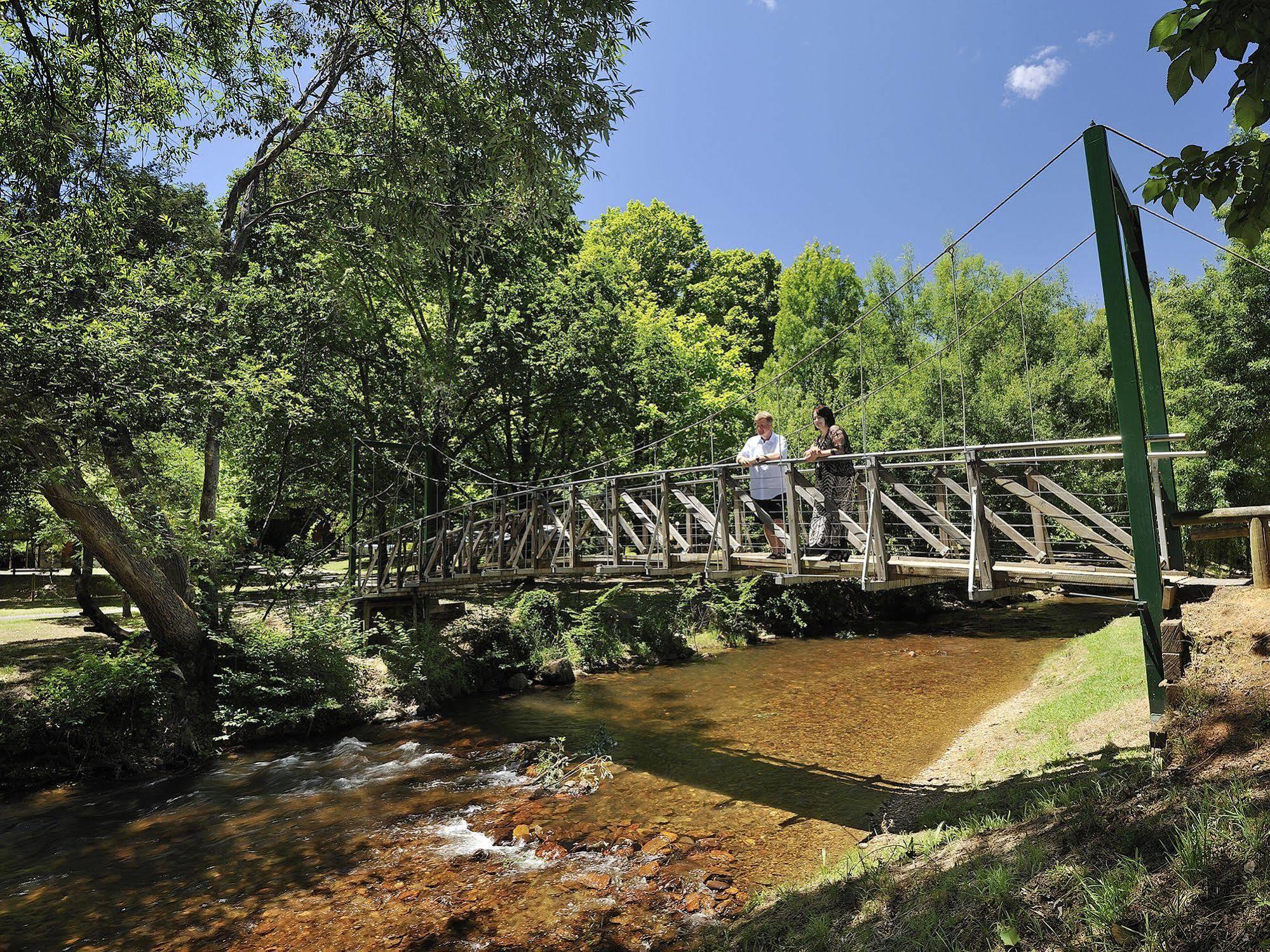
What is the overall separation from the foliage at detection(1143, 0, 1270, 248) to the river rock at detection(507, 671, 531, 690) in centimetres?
1071

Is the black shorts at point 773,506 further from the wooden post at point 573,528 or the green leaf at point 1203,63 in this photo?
the green leaf at point 1203,63

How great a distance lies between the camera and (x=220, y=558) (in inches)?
385

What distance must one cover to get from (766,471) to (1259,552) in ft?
12.1

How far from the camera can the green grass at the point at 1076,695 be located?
5844 mm

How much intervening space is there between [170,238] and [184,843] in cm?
801

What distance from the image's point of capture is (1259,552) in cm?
488

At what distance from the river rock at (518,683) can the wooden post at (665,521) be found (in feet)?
15.8

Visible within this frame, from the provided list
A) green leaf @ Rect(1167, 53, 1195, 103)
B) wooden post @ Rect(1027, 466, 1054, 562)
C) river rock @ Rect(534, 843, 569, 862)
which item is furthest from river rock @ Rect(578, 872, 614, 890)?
green leaf @ Rect(1167, 53, 1195, 103)

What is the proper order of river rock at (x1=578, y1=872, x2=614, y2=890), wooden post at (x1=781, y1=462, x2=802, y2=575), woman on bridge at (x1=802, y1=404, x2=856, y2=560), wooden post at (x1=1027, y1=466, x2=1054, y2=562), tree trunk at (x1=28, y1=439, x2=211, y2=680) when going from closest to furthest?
river rock at (x1=578, y1=872, x2=614, y2=890)
wooden post at (x1=1027, y1=466, x2=1054, y2=562)
woman on bridge at (x1=802, y1=404, x2=856, y2=560)
wooden post at (x1=781, y1=462, x2=802, y2=575)
tree trunk at (x1=28, y1=439, x2=211, y2=680)

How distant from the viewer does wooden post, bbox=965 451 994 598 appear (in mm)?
5199

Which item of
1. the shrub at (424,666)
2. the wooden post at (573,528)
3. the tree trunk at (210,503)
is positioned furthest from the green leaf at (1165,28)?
the shrub at (424,666)

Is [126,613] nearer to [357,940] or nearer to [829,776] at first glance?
[357,940]

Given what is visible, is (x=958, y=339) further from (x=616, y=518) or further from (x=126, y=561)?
(x=126, y=561)

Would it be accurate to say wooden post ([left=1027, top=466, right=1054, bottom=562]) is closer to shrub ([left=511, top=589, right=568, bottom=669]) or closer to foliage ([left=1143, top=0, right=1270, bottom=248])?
foliage ([left=1143, top=0, right=1270, bottom=248])
